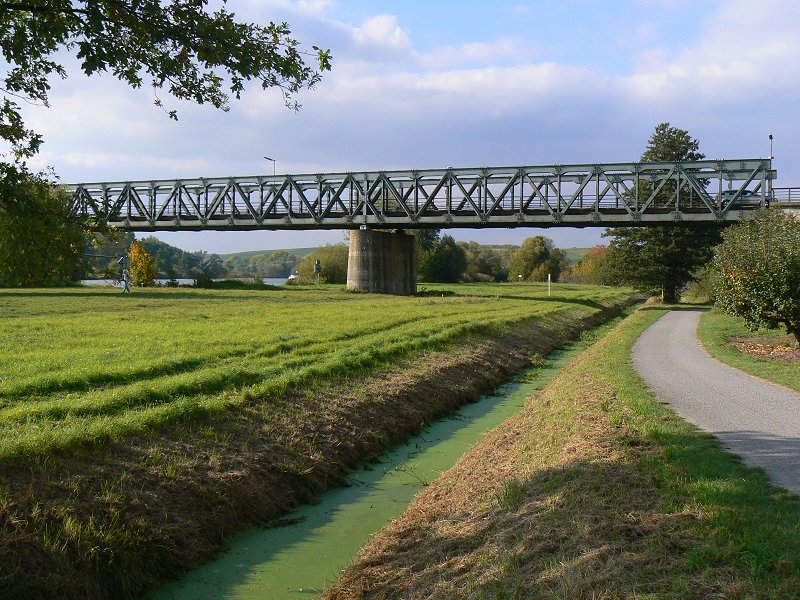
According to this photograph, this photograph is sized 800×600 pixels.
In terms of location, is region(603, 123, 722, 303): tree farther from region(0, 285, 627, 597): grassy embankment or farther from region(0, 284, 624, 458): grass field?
region(0, 285, 627, 597): grassy embankment

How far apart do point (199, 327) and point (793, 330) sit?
18166mm

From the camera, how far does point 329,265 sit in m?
90.8

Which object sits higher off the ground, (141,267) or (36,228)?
(36,228)

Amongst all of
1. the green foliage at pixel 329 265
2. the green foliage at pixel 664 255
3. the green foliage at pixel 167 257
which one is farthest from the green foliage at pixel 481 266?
the green foliage at pixel 664 255

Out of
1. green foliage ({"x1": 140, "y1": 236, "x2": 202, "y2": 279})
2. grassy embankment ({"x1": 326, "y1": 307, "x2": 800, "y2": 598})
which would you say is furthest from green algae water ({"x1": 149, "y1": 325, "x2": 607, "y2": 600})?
green foliage ({"x1": 140, "y1": 236, "x2": 202, "y2": 279})

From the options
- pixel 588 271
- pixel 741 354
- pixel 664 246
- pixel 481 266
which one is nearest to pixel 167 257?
pixel 481 266

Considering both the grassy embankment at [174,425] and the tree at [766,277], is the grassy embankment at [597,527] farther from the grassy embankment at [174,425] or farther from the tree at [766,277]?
the tree at [766,277]

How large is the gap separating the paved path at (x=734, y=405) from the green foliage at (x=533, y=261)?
4249 inches

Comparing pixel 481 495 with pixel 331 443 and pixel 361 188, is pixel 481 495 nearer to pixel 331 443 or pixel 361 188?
pixel 331 443

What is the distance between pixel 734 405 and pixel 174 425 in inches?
365

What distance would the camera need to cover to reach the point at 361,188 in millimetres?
58562

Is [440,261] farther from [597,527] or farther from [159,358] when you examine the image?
[597,527]

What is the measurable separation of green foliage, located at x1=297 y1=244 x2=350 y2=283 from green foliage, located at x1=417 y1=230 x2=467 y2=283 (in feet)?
49.6

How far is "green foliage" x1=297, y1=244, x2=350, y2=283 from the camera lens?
9062cm
